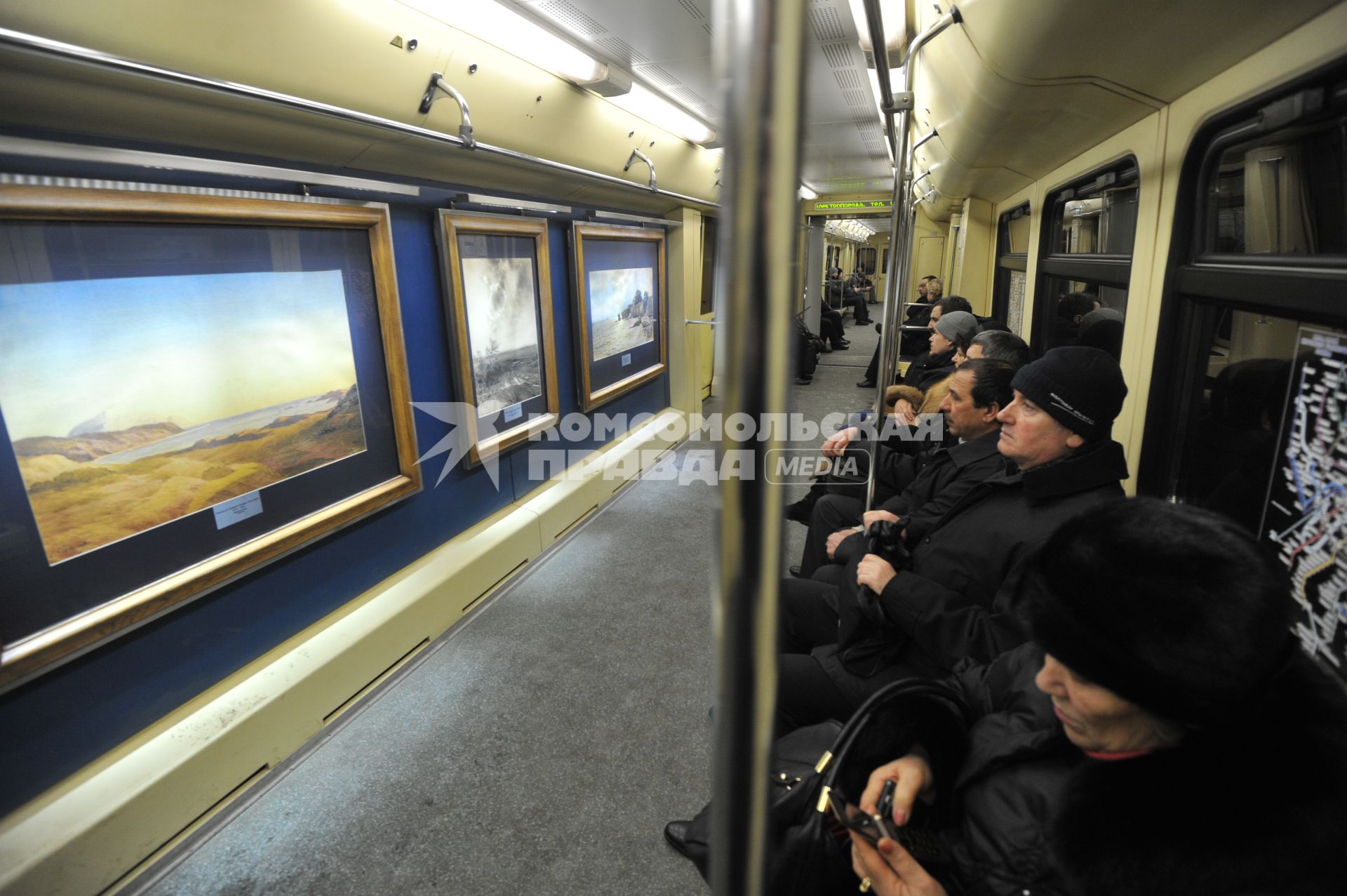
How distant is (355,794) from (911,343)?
8.14m

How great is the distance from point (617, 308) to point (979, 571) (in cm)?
433

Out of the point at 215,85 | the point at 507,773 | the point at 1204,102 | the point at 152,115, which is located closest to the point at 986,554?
the point at 1204,102

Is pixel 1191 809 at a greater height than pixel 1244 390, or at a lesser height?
lesser

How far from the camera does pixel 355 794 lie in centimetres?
248

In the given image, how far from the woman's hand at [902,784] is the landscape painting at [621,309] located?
4427 millimetres

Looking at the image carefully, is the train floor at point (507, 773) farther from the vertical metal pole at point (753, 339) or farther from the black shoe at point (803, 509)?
the vertical metal pole at point (753, 339)

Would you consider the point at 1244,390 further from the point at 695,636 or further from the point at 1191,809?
the point at 695,636

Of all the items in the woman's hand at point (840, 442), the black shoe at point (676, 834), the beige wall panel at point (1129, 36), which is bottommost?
the black shoe at point (676, 834)

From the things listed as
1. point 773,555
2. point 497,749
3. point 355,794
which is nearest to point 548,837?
point 497,749

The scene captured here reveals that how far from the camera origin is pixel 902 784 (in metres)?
1.30

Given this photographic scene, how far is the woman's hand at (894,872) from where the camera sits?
1160 mm

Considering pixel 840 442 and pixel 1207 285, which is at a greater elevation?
pixel 1207 285

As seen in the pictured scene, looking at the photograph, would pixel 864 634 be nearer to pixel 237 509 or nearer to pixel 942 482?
pixel 942 482

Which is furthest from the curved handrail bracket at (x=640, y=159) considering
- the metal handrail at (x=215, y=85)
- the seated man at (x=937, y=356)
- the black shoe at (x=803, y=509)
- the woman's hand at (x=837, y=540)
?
the woman's hand at (x=837, y=540)
